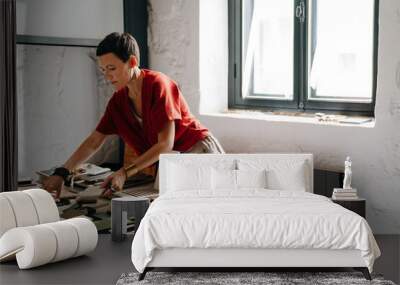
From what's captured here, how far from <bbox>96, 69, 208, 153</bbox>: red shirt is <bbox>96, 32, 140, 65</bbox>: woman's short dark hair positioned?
0.79ft

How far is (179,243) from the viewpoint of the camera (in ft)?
20.5

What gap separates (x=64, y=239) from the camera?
22.3 ft

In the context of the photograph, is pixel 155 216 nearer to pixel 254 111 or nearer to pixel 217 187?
pixel 217 187

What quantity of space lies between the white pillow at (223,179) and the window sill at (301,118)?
1.17m

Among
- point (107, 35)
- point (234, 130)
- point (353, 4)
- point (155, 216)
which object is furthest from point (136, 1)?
point (155, 216)

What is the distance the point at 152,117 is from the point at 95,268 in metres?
2.02

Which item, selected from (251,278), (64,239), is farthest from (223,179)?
(64,239)

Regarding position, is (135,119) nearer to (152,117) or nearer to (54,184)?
(152,117)

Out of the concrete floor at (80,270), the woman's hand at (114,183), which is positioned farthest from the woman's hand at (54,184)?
the concrete floor at (80,270)

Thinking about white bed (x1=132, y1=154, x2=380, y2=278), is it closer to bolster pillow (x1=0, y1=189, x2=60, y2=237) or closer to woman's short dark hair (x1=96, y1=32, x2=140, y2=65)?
bolster pillow (x1=0, y1=189, x2=60, y2=237)

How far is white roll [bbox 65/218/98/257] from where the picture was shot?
275 inches

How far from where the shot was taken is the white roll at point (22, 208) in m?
6.96

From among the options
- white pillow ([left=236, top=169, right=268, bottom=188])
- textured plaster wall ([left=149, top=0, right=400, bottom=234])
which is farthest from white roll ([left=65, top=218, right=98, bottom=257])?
textured plaster wall ([left=149, top=0, right=400, bottom=234])

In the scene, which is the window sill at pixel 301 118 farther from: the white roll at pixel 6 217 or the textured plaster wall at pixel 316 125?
the white roll at pixel 6 217
